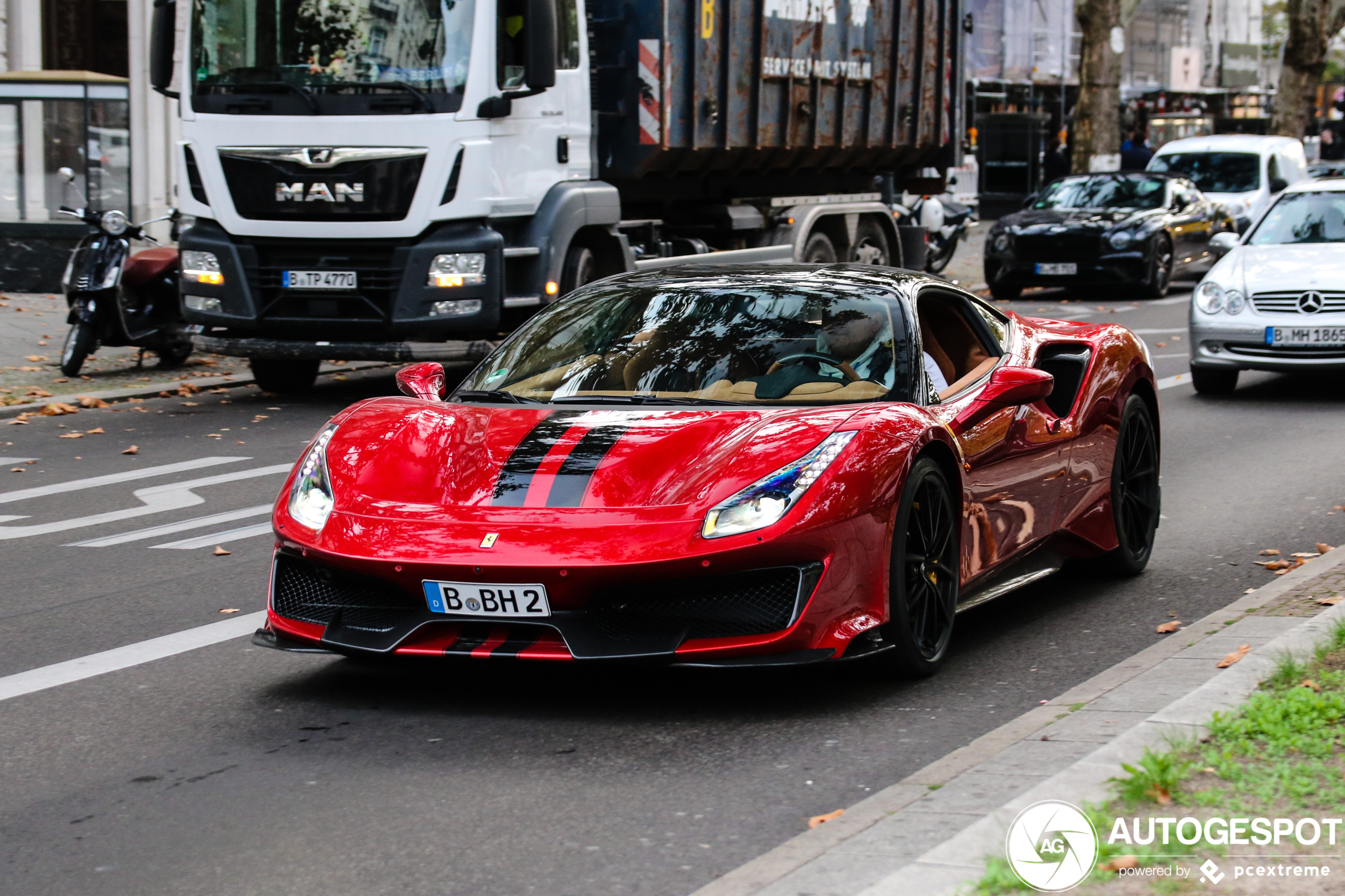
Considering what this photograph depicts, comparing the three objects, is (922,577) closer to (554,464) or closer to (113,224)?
(554,464)

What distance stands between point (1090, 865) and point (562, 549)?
6.19ft

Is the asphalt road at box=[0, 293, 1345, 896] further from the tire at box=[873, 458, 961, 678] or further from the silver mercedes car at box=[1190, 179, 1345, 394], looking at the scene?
Result: the silver mercedes car at box=[1190, 179, 1345, 394]

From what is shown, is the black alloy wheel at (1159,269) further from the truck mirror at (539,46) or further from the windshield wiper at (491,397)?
the windshield wiper at (491,397)

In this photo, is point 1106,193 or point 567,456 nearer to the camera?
point 567,456

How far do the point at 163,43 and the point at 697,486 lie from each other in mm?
9616

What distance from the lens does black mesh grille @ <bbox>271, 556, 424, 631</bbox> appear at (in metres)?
5.21

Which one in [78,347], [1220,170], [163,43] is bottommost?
[78,347]

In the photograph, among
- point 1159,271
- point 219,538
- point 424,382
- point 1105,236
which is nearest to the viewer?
point 424,382

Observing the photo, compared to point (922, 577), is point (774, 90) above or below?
above

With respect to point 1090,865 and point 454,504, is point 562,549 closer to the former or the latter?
point 454,504

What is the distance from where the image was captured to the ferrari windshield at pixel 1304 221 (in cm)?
1433

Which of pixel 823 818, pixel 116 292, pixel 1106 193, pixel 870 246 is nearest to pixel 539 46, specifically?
pixel 116 292

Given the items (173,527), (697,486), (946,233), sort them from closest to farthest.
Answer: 1. (697,486)
2. (173,527)
3. (946,233)

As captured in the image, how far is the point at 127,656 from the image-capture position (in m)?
6.04
